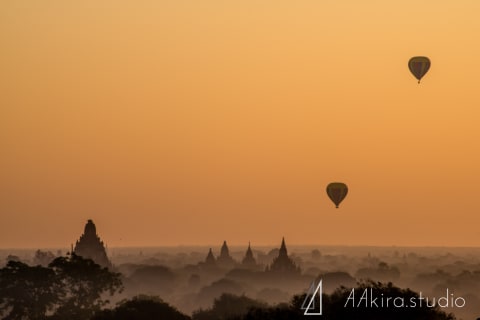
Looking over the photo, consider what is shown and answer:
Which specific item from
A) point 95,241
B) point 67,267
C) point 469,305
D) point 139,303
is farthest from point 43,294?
point 469,305

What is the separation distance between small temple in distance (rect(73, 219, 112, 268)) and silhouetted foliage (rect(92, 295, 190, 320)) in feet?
257

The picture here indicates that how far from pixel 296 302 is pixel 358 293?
24.1ft

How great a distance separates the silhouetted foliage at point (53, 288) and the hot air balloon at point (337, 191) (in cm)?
2906

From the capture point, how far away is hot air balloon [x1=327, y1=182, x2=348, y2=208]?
409 feet

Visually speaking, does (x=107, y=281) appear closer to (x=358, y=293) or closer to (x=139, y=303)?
(x=139, y=303)

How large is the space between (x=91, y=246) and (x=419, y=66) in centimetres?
8289

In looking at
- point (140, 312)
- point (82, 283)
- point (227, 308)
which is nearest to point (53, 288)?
point (82, 283)

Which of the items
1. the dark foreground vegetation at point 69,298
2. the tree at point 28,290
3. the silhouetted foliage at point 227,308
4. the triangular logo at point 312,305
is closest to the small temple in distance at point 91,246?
the silhouetted foliage at point 227,308

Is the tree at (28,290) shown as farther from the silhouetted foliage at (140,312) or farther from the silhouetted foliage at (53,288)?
the silhouetted foliage at (140,312)

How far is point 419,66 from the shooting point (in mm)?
101625

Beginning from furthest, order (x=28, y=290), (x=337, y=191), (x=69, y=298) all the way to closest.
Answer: (x=337, y=191) < (x=69, y=298) < (x=28, y=290)

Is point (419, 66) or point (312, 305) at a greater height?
point (419, 66)

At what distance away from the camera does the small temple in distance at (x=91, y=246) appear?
567 ft

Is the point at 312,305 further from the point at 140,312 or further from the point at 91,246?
the point at 91,246
